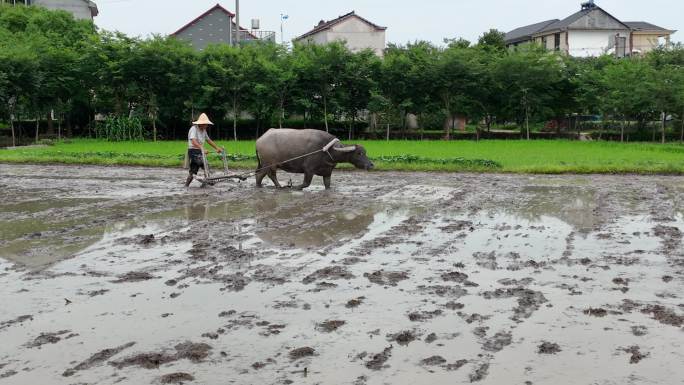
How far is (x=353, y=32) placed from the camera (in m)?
49.3

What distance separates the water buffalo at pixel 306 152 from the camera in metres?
13.8

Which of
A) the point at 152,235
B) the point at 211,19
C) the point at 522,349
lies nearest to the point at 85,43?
the point at 211,19

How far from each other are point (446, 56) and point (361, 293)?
2657cm

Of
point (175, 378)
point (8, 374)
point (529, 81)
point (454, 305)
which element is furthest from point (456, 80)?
point (8, 374)

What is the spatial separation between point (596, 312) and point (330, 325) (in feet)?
7.16

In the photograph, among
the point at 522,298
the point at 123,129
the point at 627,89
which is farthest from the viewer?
the point at 123,129

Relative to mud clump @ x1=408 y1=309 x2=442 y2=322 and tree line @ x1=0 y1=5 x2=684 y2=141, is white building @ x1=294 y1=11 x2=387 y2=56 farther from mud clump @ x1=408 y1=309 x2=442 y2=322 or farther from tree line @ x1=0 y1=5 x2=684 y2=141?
mud clump @ x1=408 y1=309 x2=442 y2=322

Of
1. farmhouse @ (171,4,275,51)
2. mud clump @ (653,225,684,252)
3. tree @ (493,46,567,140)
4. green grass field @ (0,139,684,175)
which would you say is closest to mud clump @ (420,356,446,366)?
mud clump @ (653,225,684,252)

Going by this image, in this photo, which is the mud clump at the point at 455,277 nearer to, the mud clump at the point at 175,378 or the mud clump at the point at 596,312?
the mud clump at the point at 596,312

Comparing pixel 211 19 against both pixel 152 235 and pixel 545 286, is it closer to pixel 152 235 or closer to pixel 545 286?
pixel 152 235

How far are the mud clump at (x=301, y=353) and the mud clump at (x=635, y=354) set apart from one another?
2149 millimetres

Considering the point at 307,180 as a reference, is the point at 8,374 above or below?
below

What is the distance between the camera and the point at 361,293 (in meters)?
6.27

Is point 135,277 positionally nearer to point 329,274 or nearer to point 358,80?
point 329,274
